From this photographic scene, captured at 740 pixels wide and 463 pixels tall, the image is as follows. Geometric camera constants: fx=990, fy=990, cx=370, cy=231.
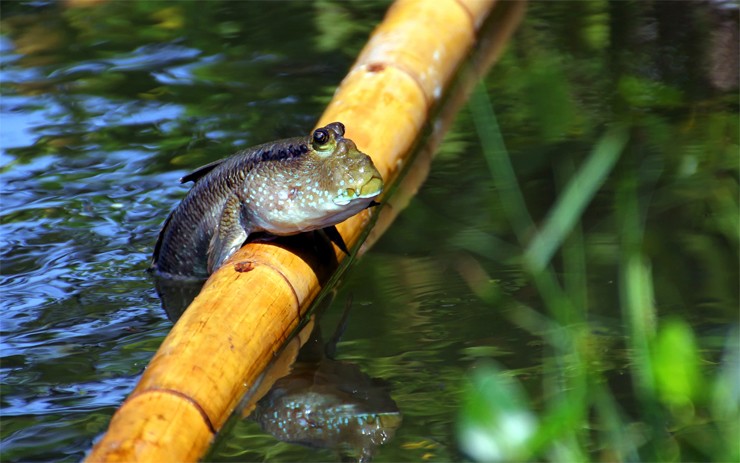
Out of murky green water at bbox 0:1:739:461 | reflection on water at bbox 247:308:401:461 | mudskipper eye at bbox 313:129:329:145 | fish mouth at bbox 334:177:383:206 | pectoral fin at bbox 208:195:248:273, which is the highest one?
mudskipper eye at bbox 313:129:329:145

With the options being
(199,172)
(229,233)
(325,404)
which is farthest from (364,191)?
(199,172)

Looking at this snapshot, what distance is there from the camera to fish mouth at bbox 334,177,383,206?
3080mm

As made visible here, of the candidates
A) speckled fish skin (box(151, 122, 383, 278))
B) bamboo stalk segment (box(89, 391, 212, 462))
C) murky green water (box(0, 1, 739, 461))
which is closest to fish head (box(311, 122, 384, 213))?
speckled fish skin (box(151, 122, 383, 278))

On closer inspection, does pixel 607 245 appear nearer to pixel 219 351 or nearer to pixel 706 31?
pixel 219 351

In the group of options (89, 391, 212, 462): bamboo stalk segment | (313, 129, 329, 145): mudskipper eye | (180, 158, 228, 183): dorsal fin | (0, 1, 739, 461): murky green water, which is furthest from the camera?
(180, 158, 228, 183): dorsal fin

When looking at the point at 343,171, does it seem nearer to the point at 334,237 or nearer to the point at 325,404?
the point at 334,237

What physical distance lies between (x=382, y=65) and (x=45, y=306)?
5.97ft

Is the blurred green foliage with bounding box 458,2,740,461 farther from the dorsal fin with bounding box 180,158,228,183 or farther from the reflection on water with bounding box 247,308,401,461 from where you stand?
the dorsal fin with bounding box 180,158,228,183

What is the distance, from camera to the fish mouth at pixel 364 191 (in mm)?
3080

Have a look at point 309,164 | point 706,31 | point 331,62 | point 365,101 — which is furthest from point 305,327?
point 706,31

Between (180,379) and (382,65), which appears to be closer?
(180,379)

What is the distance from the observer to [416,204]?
170 inches

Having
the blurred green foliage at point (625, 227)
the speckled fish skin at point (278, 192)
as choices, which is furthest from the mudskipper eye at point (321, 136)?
the blurred green foliage at point (625, 227)

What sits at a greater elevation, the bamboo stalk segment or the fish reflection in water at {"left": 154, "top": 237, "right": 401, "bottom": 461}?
the bamboo stalk segment
